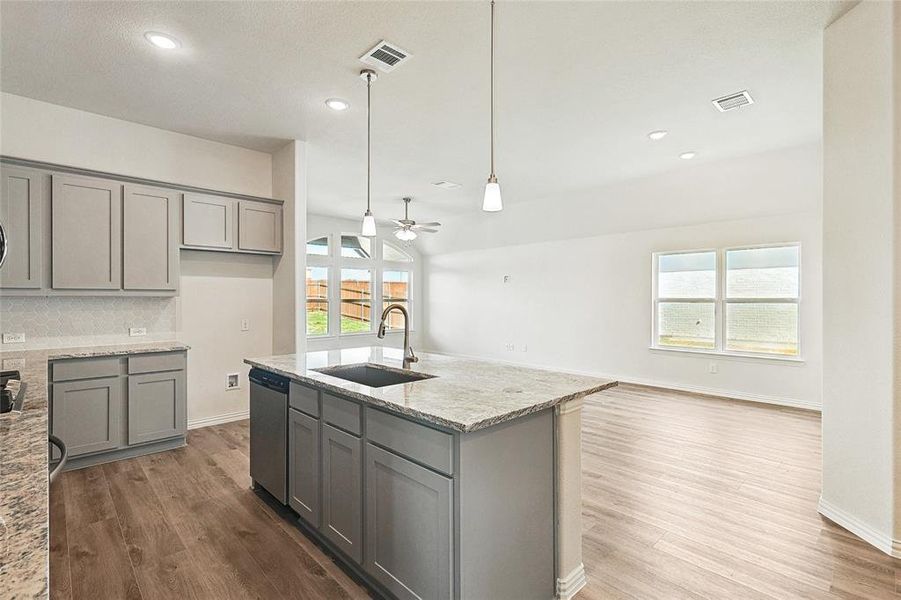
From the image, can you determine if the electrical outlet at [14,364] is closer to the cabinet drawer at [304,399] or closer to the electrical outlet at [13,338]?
the electrical outlet at [13,338]

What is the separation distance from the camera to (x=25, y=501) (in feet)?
2.95

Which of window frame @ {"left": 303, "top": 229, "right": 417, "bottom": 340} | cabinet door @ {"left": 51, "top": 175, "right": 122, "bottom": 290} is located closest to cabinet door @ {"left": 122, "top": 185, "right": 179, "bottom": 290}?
cabinet door @ {"left": 51, "top": 175, "right": 122, "bottom": 290}

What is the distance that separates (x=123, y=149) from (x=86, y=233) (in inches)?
33.8

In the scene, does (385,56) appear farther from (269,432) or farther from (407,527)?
(407,527)

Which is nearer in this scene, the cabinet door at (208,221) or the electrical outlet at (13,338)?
the electrical outlet at (13,338)

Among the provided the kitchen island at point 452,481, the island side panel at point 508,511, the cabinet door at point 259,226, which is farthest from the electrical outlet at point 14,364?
the island side panel at point 508,511

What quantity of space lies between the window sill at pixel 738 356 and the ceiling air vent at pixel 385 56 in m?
5.47

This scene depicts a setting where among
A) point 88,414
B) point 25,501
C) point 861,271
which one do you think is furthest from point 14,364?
point 861,271

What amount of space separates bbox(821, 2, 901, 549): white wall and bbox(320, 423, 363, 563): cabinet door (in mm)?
2766

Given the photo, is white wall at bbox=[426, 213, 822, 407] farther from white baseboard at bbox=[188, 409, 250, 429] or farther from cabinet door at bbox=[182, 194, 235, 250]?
cabinet door at bbox=[182, 194, 235, 250]

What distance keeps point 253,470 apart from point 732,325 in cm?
596

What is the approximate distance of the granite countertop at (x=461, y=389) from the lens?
165 centimetres

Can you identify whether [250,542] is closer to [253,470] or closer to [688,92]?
[253,470]

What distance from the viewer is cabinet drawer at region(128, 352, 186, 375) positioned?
368cm
